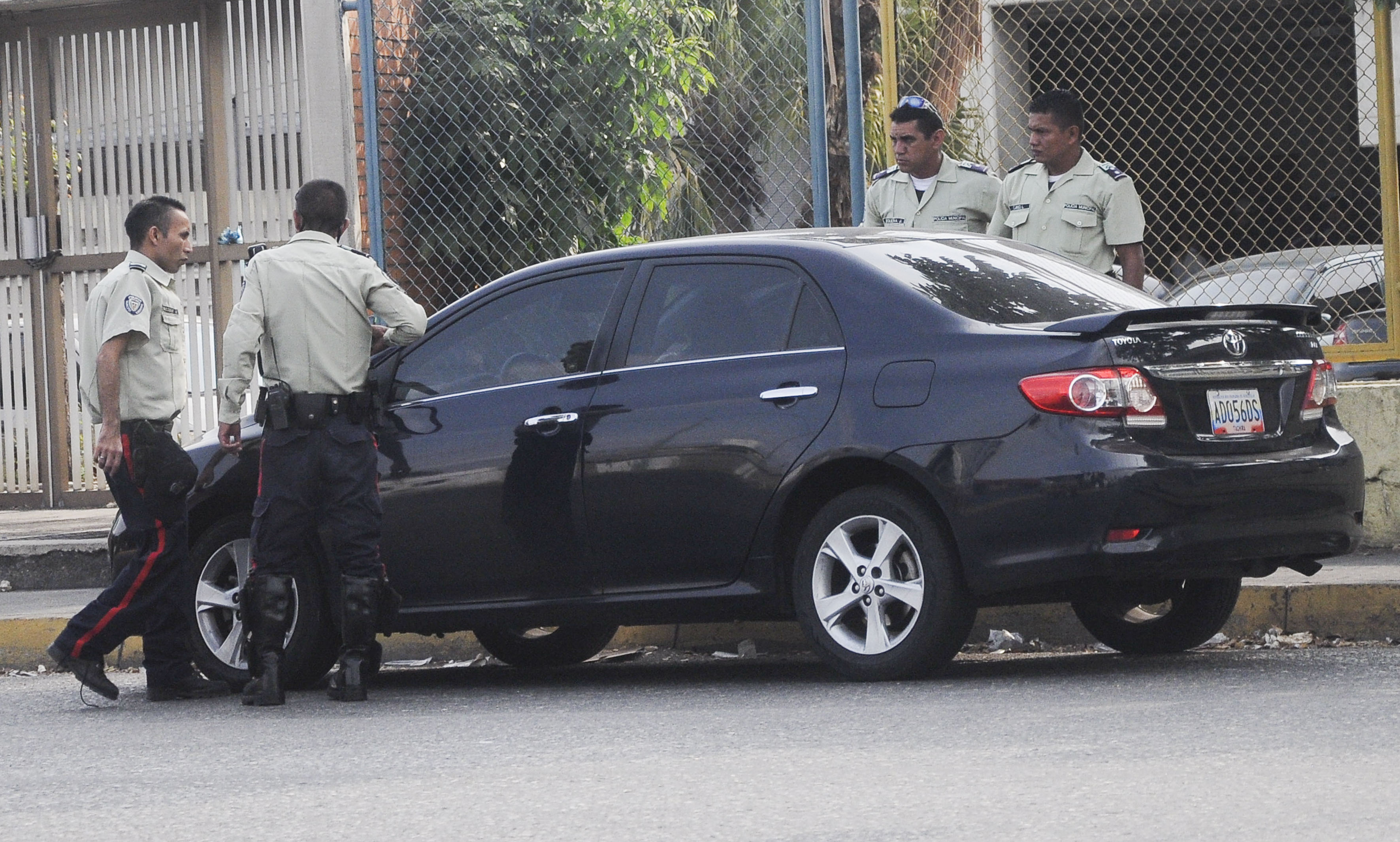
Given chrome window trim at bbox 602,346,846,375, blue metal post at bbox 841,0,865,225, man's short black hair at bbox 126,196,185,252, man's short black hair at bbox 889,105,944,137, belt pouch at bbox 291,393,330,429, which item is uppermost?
blue metal post at bbox 841,0,865,225

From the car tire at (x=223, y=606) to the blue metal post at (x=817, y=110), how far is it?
334cm

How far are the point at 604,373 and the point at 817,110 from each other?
3107mm

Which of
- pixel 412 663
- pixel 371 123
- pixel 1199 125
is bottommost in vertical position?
pixel 412 663

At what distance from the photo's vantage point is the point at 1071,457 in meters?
5.84

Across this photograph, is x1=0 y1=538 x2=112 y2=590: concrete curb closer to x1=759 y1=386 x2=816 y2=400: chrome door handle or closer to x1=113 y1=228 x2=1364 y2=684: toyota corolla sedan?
x1=113 y1=228 x2=1364 y2=684: toyota corolla sedan

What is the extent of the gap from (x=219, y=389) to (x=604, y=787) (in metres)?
2.83

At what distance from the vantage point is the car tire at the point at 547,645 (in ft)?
26.2

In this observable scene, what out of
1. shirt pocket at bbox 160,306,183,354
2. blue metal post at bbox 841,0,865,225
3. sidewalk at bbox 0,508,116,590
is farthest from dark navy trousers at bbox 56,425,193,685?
blue metal post at bbox 841,0,865,225

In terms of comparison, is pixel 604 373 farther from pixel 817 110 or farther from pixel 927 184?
pixel 817 110

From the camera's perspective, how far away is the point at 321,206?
275 inches

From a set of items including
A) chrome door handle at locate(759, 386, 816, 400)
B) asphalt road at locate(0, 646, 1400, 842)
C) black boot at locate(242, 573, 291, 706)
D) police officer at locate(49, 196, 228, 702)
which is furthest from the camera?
police officer at locate(49, 196, 228, 702)

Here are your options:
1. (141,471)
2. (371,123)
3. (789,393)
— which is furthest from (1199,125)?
(141,471)

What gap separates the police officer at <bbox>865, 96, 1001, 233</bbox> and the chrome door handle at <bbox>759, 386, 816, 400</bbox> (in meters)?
2.29

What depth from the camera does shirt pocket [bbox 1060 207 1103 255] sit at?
26.7 ft
